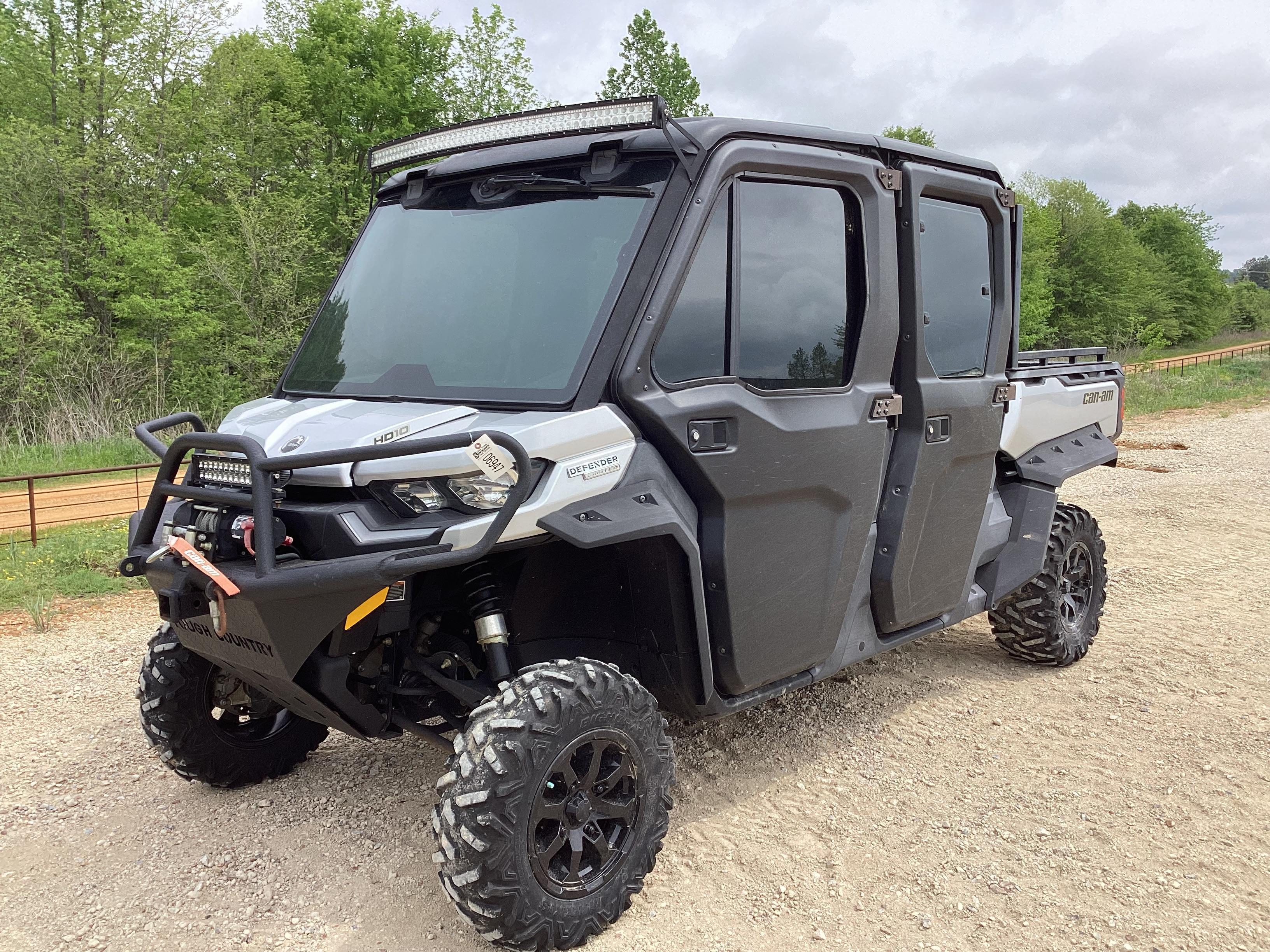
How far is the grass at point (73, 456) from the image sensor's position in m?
14.8

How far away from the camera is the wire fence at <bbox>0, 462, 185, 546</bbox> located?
10.2 metres

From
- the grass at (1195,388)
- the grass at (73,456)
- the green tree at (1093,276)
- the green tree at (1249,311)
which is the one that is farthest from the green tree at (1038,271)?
the grass at (73,456)

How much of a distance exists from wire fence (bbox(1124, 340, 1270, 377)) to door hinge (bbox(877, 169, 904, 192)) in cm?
3086

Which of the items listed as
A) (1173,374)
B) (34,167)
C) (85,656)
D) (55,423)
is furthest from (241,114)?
(1173,374)

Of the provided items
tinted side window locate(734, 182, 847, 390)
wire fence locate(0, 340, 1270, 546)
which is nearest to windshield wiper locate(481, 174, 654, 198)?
tinted side window locate(734, 182, 847, 390)

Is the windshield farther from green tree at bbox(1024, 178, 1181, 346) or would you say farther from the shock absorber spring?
green tree at bbox(1024, 178, 1181, 346)

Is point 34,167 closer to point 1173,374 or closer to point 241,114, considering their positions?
point 241,114

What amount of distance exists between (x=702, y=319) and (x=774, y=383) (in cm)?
39

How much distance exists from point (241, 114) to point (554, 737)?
2648 centimetres

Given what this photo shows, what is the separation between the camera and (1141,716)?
4797 millimetres

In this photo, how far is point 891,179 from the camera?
3.90 meters

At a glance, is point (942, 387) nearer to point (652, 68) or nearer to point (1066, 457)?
point (1066, 457)

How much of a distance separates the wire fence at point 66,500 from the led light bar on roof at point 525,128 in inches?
275

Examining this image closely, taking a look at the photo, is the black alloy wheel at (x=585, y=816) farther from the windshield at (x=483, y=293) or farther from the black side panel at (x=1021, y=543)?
the black side panel at (x=1021, y=543)
